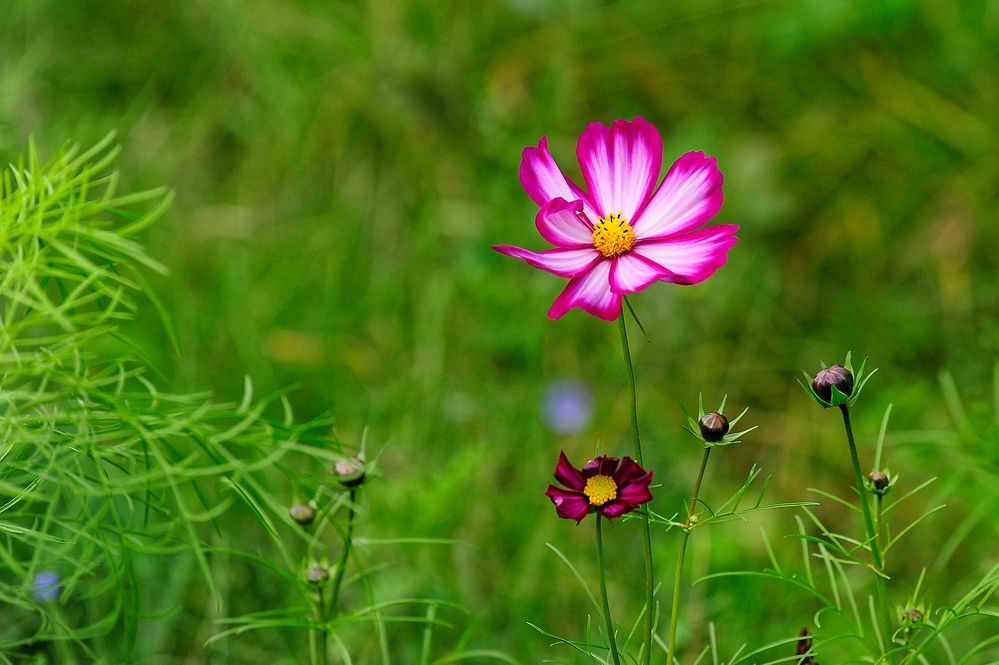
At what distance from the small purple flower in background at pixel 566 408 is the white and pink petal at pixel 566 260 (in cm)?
74

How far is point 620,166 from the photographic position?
0.72 meters

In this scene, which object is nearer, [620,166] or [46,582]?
[620,166]

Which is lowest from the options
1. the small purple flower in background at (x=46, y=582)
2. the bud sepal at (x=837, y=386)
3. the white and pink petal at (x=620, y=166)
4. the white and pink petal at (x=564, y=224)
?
the small purple flower in background at (x=46, y=582)

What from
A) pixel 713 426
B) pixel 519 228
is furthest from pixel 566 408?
pixel 713 426

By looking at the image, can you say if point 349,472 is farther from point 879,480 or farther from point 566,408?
point 566,408

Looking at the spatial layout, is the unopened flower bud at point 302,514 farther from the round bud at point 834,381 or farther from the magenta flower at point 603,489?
the round bud at point 834,381

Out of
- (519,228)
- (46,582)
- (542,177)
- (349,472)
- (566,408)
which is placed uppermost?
(519,228)

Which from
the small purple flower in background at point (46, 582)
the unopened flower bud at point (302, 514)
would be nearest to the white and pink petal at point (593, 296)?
the unopened flower bud at point (302, 514)

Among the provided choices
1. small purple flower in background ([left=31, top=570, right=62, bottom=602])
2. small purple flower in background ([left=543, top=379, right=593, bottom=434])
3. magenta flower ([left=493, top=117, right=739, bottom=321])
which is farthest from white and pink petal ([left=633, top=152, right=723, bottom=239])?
small purple flower in background ([left=543, top=379, right=593, bottom=434])

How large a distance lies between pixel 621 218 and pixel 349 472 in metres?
0.24

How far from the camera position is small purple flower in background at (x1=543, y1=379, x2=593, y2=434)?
141cm

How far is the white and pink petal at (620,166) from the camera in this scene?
27.6 inches

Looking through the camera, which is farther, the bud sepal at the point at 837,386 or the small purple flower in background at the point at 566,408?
the small purple flower in background at the point at 566,408

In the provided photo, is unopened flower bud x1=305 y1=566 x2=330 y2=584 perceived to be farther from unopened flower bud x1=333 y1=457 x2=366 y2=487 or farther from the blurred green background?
the blurred green background
